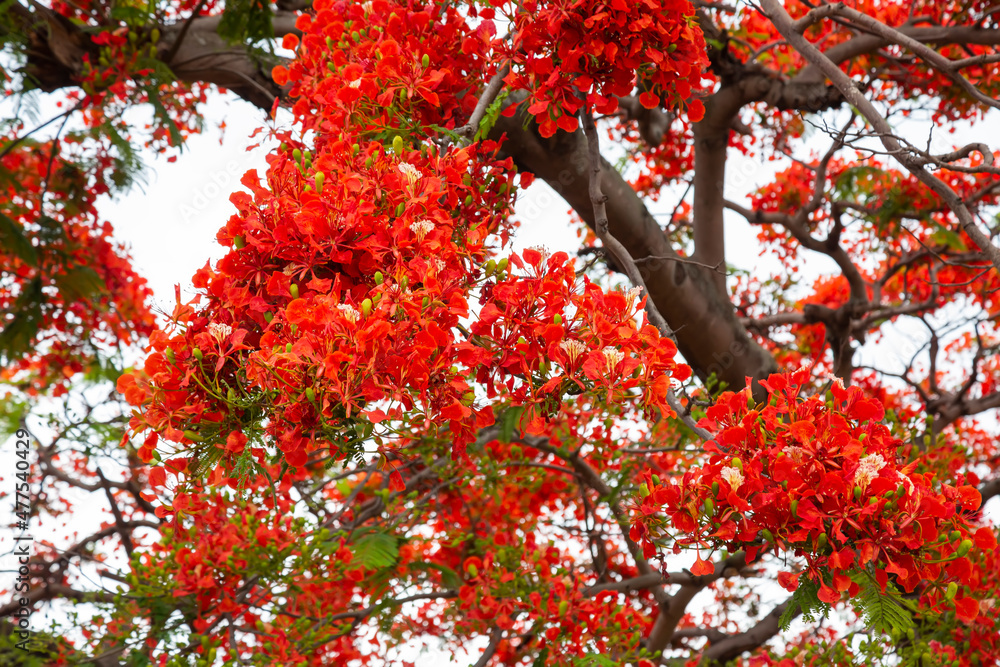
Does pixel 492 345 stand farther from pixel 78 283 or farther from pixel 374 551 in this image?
pixel 78 283

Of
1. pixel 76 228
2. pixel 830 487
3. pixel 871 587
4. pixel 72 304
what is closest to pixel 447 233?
pixel 830 487

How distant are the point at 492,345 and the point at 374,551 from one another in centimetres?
174

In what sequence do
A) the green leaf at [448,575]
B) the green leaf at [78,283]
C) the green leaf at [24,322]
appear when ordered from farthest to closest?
the green leaf at [78,283]
the green leaf at [24,322]
the green leaf at [448,575]

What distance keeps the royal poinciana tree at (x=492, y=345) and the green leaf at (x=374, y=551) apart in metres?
0.05

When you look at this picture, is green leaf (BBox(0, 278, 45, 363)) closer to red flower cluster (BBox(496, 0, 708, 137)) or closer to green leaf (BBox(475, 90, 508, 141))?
green leaf (BBox(475, 90, 508, 141))

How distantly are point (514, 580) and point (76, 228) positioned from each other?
14.2ft

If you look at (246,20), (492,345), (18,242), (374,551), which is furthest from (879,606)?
(18,242)

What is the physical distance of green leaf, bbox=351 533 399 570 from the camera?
2.84m

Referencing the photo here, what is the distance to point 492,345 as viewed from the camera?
4.99 ft

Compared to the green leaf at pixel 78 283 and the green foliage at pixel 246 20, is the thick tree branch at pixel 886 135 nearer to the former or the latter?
the green foliage at pixel 246 20

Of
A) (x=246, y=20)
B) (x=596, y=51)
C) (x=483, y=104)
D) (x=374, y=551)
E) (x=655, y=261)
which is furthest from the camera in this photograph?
(x=655, y=261)

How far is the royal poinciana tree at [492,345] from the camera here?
1399 millimetres

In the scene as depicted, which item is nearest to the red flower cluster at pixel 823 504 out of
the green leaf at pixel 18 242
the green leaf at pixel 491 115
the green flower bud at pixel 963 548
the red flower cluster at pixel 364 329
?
the green flower bud at pixel 963 548

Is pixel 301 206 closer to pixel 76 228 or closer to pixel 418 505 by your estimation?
pixel 418 505
